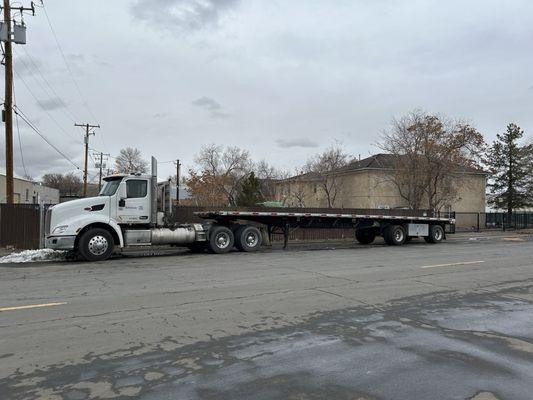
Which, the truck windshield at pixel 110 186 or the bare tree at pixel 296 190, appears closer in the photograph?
the truck windshield at pixel 110 186

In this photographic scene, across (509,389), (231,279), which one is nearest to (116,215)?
(231,279)

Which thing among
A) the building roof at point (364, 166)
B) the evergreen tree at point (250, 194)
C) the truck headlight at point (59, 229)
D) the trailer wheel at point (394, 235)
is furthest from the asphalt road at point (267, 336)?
the building roof at point (364, 166)

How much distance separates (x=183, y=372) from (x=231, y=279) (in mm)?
6435

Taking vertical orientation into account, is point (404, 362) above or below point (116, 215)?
below

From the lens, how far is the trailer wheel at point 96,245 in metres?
15.4

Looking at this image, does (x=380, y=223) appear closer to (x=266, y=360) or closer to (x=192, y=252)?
(x=192, y=252)

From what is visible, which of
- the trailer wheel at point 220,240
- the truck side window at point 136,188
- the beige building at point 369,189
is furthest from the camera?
the beige building at point 369,189

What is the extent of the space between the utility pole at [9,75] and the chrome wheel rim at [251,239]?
35.2 feet

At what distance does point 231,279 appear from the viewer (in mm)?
11312

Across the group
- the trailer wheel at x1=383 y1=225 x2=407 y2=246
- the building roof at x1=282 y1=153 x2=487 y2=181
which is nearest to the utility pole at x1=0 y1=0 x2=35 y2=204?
the trailer wheel at x1=383 y1=225 x2=407 y2=246

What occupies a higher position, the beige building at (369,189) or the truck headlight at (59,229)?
the beige building at (369,189)

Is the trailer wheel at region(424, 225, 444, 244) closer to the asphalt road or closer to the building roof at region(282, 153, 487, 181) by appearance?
the asphalt road

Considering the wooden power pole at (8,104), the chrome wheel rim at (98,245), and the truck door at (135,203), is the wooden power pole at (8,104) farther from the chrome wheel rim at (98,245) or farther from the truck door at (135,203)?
the chrome wheel rim at (98,245)

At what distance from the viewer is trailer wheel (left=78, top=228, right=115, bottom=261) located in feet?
50.5
